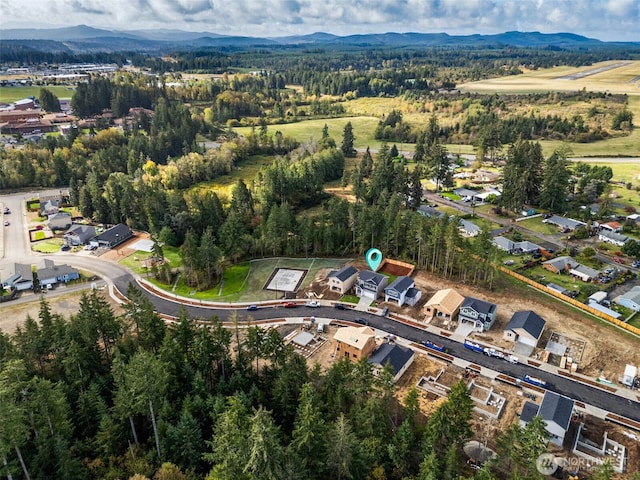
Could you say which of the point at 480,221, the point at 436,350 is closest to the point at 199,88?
the point at 480,221

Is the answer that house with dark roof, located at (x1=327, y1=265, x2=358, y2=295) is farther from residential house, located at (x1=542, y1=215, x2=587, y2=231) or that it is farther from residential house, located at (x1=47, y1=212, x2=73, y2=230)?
residential house, located at (x1=47, y1=212, x2=73, y2=230)

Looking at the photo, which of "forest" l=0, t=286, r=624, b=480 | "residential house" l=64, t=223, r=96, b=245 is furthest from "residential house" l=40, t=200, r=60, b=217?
"forest" l=0, t=286, r=624, b=480

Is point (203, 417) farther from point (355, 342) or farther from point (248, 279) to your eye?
point (248, 279)

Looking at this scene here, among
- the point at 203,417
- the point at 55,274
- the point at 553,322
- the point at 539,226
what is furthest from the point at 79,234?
the point at 539,226

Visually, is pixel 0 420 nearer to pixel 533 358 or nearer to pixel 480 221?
pixel 533 358

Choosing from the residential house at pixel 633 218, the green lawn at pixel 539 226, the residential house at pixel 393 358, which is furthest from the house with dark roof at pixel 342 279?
the residential house at pixel 633 218
